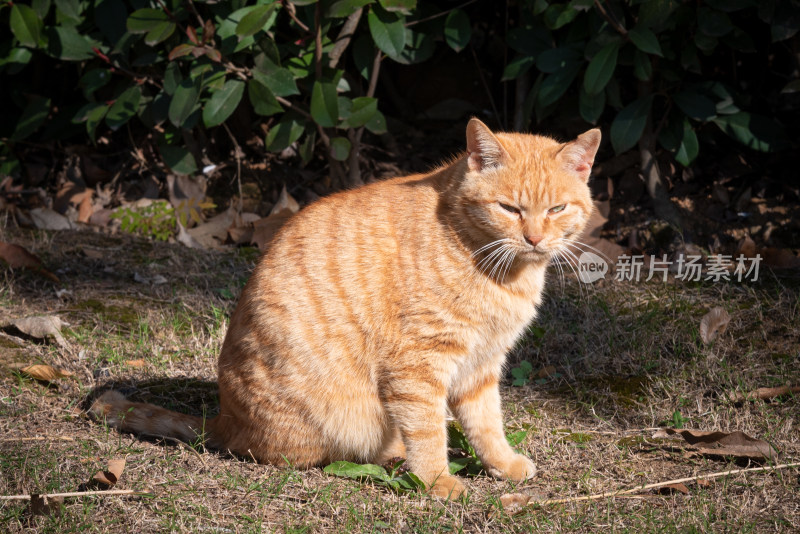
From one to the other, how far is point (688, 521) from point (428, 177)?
1.50 m

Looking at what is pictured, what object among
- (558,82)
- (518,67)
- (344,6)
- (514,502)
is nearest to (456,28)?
(518,67)

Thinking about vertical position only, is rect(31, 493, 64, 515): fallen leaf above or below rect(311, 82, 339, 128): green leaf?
below

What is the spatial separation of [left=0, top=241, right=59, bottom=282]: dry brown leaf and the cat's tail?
1455 mm

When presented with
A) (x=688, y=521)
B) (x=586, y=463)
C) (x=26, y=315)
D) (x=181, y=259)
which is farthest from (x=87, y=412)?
(x=688, y=521)

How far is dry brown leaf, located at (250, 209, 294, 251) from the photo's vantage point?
15.8 feet

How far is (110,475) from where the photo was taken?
2.54 meters

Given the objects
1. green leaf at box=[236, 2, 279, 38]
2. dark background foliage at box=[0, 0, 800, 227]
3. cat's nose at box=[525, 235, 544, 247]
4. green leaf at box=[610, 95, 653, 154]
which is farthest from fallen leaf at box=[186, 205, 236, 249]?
cat's nose at box=[525, 235, 544, 247]

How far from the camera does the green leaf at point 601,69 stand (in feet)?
14.0

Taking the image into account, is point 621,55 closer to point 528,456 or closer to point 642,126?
point 642,126

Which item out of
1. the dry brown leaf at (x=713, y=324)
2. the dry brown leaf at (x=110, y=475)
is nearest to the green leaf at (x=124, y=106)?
the dry brown leaf at (x=110, y=475)

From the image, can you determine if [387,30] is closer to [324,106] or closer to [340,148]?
[324,106]

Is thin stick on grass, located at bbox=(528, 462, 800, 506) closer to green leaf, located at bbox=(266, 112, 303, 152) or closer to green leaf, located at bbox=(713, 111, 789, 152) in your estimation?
green leaf, located at bbox=(713, 111, 789, 152)

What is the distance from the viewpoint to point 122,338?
12.1 ft

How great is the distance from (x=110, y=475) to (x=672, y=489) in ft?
6.22
